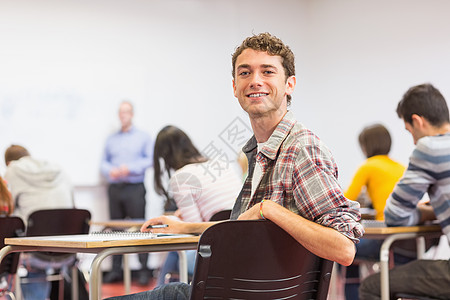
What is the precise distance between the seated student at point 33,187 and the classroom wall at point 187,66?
178cm

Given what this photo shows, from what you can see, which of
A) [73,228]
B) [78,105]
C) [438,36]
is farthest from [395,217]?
[78,105]

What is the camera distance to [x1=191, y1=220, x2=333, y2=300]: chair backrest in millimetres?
1390

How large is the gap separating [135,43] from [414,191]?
186 inches

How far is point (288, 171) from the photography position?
1.56 m

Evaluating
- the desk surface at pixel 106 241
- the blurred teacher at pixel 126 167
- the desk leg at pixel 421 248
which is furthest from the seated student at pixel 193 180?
the blurred teacher at pixel 126 167

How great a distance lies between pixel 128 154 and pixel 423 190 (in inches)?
168

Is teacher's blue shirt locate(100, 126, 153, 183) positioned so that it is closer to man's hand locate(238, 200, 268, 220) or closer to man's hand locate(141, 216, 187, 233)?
man's hand locate(141, 216, 187, 233)

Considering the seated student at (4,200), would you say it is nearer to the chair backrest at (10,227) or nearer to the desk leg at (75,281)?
the chair backrest at (10,227)

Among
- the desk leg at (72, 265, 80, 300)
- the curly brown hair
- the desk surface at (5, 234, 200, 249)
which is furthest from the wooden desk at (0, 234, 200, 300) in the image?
the desk leg at (72, 265, 80, 300)

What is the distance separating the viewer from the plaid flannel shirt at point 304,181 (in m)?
1.48

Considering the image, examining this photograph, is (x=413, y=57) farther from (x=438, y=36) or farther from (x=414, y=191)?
(x=414, y=191)

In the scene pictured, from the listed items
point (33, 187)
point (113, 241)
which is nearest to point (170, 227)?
point (113, 241)

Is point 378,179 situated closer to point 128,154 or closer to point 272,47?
point 272,47

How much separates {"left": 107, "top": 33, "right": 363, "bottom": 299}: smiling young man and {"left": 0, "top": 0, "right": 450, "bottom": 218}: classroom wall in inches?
189
